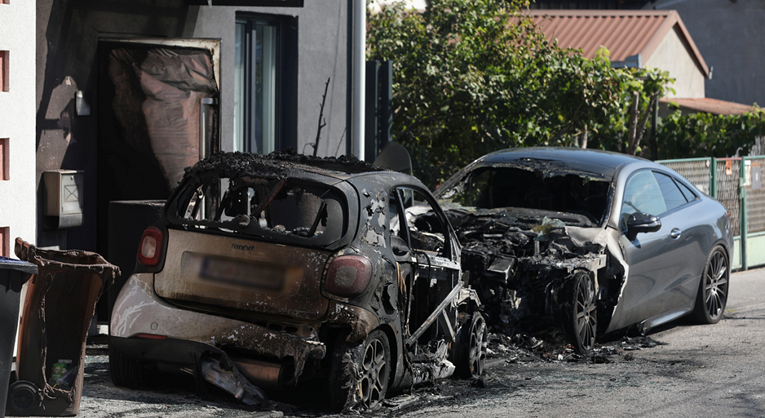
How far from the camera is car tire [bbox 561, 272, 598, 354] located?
25.6 ft

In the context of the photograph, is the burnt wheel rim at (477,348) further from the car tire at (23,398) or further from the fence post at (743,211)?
the fence post at (743,211)

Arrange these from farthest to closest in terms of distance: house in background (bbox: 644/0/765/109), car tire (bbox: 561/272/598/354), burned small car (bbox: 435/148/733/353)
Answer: house in background (bbox: 644/0/765/109) < burned small car (bbox: 435/148/733/353) < car tire (bbox: 561/272/598/354)

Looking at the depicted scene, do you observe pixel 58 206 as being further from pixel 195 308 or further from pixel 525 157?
pixel 525 157

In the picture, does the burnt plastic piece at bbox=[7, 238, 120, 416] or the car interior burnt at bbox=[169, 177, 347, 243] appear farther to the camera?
the car interior burnt at bbox=[169, 177, 347, 243]

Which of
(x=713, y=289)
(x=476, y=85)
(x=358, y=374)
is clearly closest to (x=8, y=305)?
(x=358, y=374)

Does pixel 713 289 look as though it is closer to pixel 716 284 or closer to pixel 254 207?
pixel 716 284

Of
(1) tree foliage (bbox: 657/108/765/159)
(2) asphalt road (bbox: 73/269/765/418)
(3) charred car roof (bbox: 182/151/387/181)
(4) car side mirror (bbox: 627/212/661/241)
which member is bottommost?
(2) asphalt road (bbox: 73/269/765/418)

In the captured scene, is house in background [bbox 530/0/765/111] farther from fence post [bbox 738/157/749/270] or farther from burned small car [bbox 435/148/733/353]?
burned small car [bbox 435/148/733/353]

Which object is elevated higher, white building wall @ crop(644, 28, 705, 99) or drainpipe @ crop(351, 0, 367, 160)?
white building wall @ crop(644, 28, 705, 99)

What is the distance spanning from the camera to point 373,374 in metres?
5.81

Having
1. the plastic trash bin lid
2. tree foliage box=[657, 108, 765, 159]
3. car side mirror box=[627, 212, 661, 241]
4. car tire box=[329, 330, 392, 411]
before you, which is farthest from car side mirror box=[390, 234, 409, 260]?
tree foliage box=[657, 108, 765, 159]

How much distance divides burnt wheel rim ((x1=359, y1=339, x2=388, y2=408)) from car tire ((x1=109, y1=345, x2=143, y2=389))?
4.73 feet

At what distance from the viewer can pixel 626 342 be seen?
28.6ft

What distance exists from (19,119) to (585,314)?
15.7 ft
